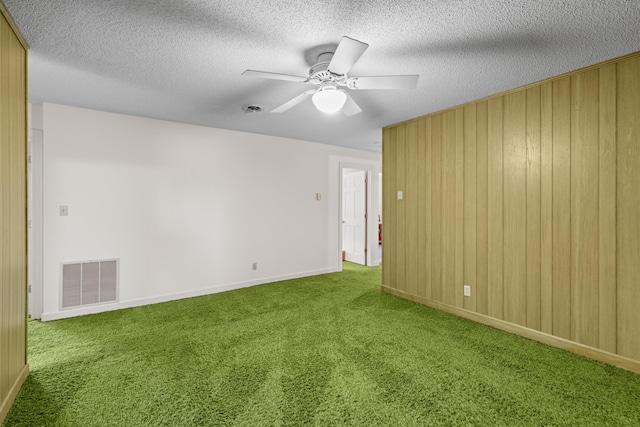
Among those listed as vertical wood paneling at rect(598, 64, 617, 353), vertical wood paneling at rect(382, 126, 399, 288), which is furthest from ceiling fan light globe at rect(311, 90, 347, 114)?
vertical wood paneling at rect(382, 126, 399, 288)

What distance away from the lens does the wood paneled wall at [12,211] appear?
5.81 ft

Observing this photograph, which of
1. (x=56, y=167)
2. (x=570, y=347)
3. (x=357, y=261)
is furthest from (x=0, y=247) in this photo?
(x=357, y=261)

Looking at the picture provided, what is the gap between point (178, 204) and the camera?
4.11 meters

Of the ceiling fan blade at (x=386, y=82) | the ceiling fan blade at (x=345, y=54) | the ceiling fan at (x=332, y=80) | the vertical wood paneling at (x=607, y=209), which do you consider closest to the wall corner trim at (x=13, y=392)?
the ceiling fan at (x=332, y=80)

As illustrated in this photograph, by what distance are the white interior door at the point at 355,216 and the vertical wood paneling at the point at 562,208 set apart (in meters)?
3.84

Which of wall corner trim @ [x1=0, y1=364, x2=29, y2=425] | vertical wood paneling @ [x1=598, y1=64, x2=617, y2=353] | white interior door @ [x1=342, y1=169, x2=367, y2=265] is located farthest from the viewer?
white interior door @ [x1=342, y1=169, x2=367, y2=265]

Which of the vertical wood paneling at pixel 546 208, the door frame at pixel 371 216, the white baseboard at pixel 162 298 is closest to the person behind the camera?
the vertical wood paneling at pixel 546 208

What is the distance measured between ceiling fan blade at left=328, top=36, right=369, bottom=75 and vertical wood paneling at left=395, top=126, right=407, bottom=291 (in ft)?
7.68

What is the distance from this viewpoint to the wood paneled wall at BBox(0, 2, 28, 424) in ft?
5.81

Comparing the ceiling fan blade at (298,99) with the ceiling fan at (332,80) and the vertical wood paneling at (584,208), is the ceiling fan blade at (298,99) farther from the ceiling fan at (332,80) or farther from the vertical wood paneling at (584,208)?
the vertical wood paneling at (584,208)

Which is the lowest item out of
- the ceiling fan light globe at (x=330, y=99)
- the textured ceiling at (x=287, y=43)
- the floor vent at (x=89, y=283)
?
the floor vent at (x=89, y=283)

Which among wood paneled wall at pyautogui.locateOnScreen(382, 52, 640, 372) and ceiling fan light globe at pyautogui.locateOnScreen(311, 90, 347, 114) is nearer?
ceiling fan light globe at pyautogui.locateOnScreen(311, 90, 347, 114)

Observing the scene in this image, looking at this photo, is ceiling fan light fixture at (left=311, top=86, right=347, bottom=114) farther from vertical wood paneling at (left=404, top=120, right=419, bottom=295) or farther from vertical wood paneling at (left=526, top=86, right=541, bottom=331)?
vertical wood paneling at (left=404, top=120, right=419, bottom=295)

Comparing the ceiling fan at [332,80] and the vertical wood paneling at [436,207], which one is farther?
the vertical wood paneling at [436,207]
